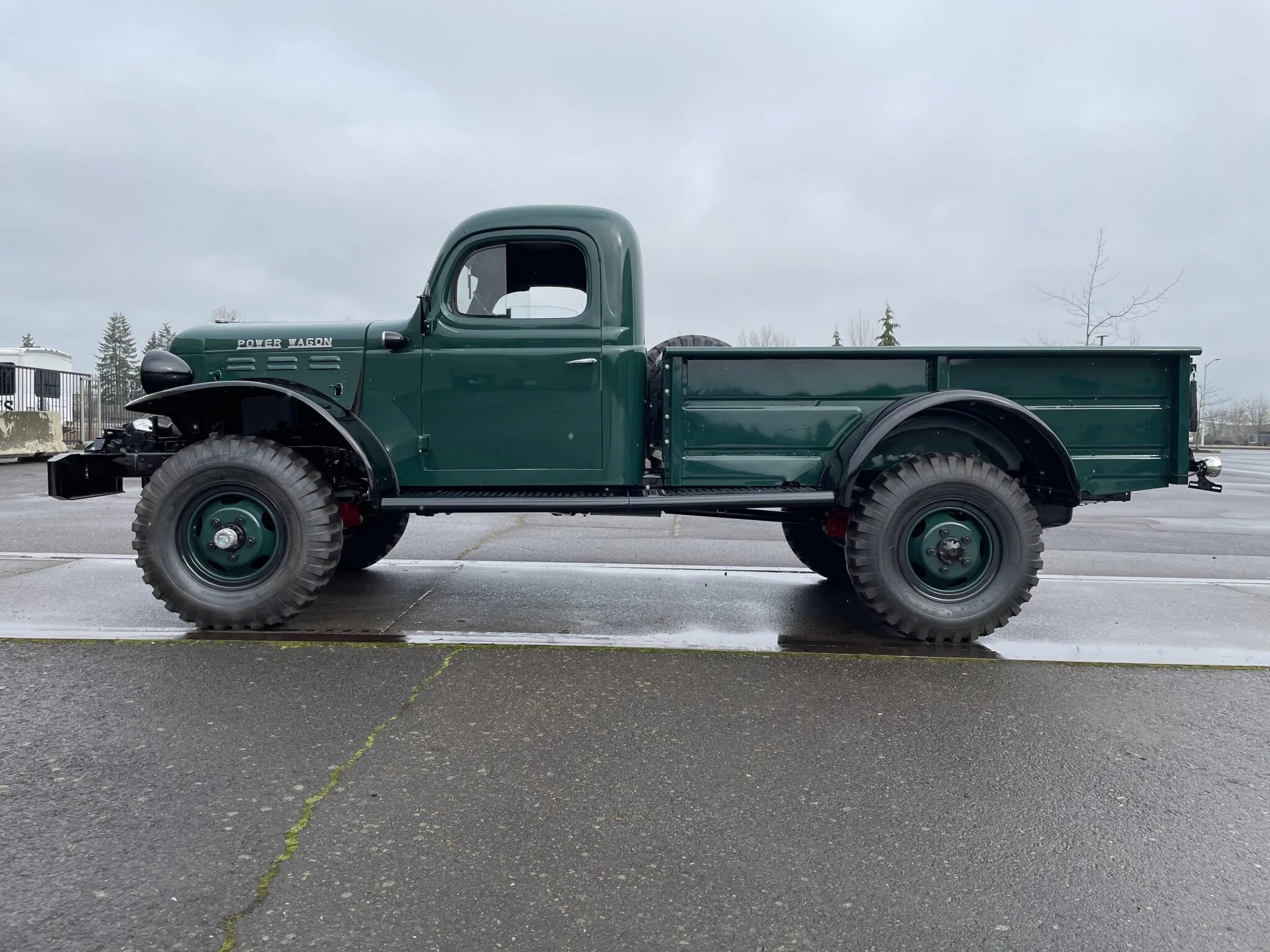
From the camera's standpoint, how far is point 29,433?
1738 cm

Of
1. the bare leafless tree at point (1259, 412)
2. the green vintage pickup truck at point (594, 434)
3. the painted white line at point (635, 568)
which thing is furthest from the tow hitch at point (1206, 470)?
the bare leafless tree at point (1259, 412)

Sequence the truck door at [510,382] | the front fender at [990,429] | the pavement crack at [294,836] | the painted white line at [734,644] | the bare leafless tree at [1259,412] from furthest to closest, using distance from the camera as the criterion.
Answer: the bare leafless tree at [1259,412] < the truck door at [510,382] < the front fender at [990,429] < the painted white line at [734,644] < the pavement crack at [294,836]

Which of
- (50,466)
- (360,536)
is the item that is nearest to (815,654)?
(360,536)

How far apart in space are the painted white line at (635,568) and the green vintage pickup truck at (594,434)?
1627 mm

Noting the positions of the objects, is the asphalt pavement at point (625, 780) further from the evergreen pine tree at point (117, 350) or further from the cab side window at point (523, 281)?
the evergreen pine tree at point (117, 350)

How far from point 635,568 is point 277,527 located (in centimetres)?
282

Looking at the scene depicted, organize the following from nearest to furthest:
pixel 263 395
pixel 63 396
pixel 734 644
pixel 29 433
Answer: pixel 734 644
pixel 263 395
pixel 29 433
pixel 63 396

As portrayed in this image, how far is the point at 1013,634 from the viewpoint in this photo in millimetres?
4543

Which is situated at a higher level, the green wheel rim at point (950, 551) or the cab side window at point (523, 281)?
the cab side window at point (523, 281)

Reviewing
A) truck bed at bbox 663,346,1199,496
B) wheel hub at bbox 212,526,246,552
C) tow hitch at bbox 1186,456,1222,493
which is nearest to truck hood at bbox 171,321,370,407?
wheel hub at bbox 212,526,246,552

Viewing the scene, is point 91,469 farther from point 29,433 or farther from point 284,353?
point 29,433

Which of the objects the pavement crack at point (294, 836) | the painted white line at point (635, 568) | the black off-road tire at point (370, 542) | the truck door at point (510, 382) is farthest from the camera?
the painted white line at point (635, 568)

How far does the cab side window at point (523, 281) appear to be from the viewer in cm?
468

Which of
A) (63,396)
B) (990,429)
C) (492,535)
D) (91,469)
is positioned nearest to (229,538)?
(91,469)
